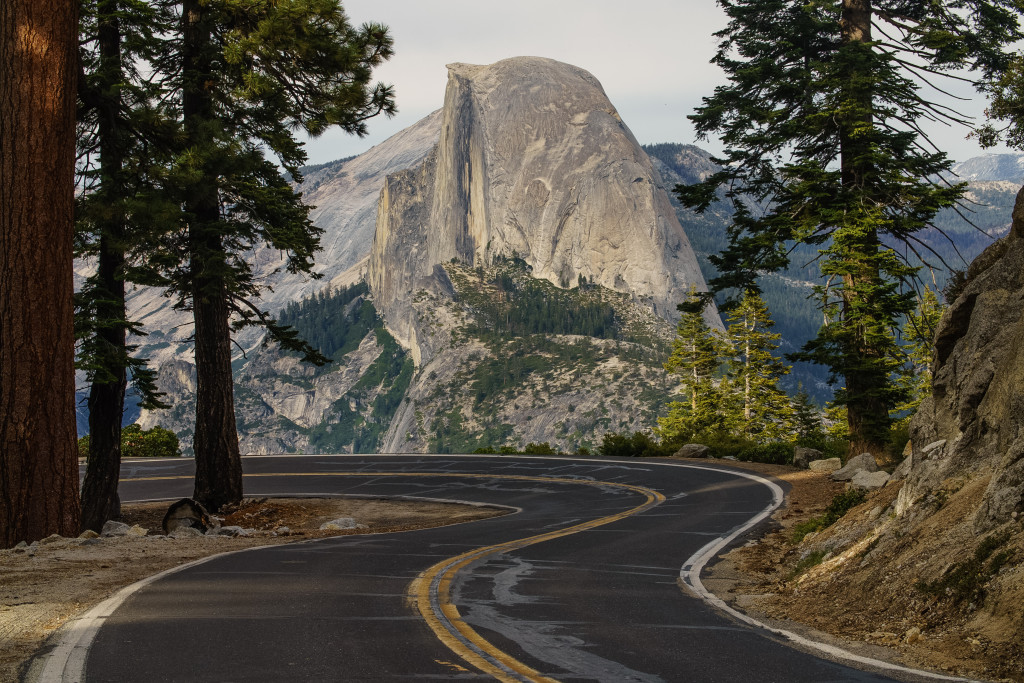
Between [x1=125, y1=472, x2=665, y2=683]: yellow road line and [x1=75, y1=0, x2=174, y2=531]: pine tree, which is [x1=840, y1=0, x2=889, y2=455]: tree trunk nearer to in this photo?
[x1=125, y1=472, x2=665, y2=683]: yellow road line

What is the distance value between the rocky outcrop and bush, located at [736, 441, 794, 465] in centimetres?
1681

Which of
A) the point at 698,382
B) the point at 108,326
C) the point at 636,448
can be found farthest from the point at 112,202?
the point at 698,382

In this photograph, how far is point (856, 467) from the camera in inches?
776

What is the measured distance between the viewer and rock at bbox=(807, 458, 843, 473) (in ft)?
73.3

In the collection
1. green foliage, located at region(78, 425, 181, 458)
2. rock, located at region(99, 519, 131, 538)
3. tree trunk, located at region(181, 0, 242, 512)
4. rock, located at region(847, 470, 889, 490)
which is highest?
tree trunk, located at region(181, 0, 242, 512)

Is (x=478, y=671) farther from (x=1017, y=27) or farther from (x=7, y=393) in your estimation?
(x=1017, y=27)

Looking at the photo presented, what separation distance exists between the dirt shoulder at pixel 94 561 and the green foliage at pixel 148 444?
2091cm

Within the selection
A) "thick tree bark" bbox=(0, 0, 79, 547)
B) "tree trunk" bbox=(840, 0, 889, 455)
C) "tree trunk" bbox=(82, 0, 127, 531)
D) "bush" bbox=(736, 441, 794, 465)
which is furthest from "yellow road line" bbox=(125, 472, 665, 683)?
"bush" bbox=(736, 441, 794, 465)

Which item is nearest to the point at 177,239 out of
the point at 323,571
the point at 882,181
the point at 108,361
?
the point at 108,361

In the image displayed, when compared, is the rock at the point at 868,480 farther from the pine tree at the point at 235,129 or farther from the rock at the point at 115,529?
the rock at the point at 115,529

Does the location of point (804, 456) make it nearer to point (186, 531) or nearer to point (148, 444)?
point (186, 531)

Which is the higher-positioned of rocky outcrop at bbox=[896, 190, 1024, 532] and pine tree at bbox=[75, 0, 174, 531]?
pine tree at bbox=[75, 0, 174, 531]

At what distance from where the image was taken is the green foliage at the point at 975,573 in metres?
6.87

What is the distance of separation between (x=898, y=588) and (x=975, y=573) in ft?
3.23
